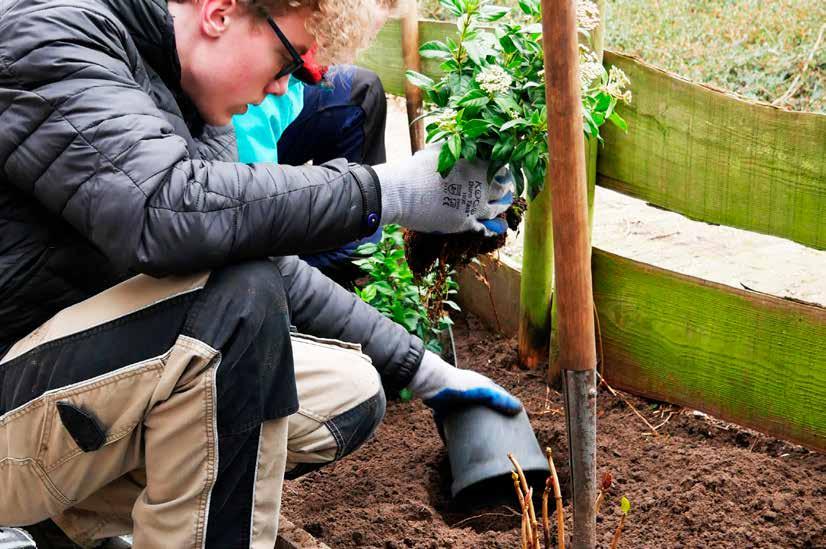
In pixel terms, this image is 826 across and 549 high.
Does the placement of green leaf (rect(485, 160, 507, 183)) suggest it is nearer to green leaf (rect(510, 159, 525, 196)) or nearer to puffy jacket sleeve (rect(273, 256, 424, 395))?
green leaf (rect(510, 159, 525, 196))

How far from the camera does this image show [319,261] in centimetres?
337

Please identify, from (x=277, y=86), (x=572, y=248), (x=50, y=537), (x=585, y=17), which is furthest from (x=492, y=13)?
(x=50, y=537)

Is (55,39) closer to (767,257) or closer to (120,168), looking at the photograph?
(120,168)

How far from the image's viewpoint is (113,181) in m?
1.74

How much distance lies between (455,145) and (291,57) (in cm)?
44

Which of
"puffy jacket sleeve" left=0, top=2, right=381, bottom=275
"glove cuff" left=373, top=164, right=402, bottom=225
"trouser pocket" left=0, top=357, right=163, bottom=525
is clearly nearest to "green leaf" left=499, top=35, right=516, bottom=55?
"glove cuff" left=373, top=164, right=402, bottom=225

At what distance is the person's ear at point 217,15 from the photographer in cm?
196

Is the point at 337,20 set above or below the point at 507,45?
above

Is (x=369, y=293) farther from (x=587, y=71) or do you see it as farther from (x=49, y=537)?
(x=49, y=537)

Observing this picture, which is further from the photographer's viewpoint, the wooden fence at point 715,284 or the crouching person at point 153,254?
the wooden fence at point 715,284

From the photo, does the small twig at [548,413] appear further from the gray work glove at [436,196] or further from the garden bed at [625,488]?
the gray work glove at [436,196]

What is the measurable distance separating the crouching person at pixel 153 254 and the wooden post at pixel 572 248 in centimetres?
41

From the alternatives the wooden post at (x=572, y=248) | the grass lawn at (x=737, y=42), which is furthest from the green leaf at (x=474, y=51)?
the grass lawn at (x=737, y=42)

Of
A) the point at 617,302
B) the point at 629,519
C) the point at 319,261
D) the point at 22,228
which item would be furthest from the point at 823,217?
the point at 22,228
